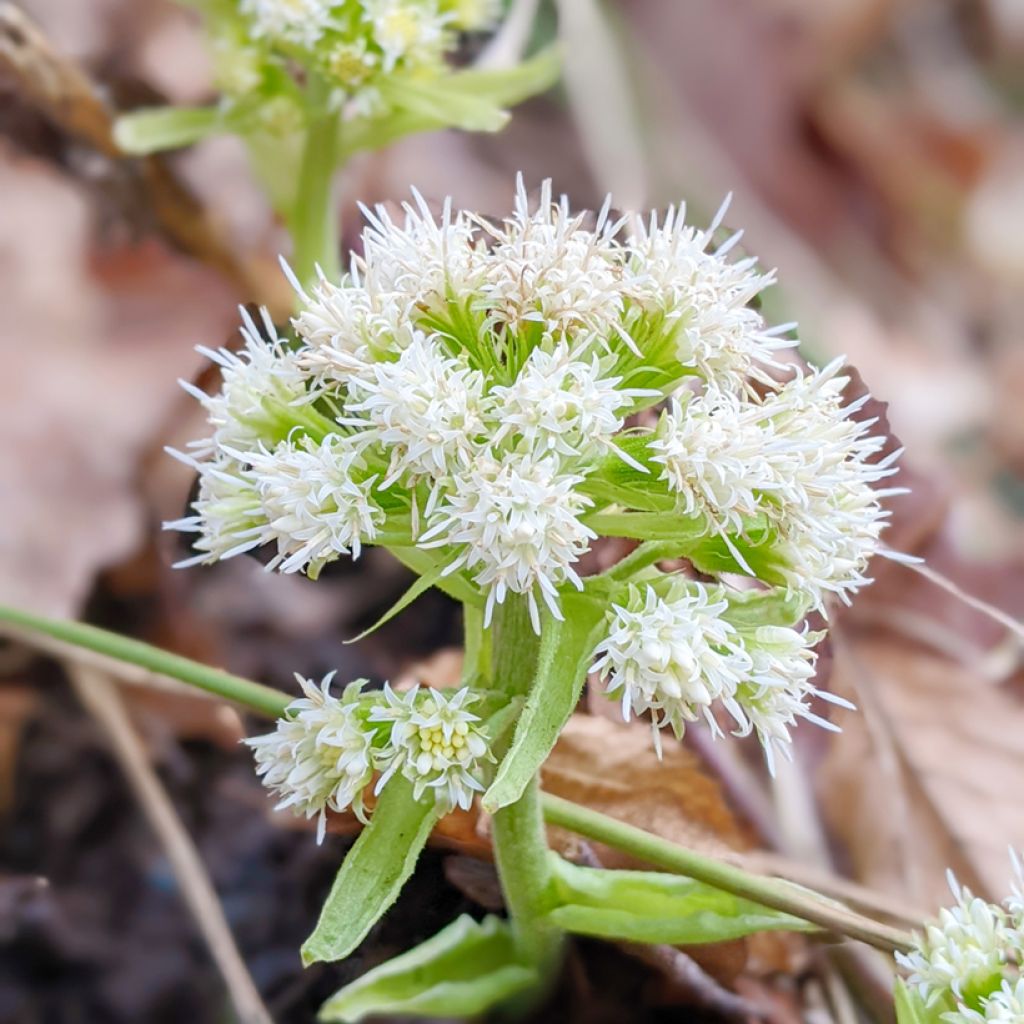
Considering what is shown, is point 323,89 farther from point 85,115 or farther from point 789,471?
point 789,471

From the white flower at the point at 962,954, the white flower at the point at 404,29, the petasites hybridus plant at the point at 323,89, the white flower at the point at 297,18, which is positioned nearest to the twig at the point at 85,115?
the petasites hybridus plant at the point at 323,89

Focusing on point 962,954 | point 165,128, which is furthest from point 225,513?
point 165,128

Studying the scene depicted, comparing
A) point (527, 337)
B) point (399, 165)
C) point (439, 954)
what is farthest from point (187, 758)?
point (399, 165)

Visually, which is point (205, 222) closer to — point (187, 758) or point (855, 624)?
point (187, 758)

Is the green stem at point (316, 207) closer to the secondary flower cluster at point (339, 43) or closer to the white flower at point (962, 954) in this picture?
the secondary flower cluster at point (339, 43)

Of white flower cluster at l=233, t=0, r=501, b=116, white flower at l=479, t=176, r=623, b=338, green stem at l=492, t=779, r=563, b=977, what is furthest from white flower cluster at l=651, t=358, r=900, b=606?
white flower cluster at l=233, t=0, r=501, b=116
